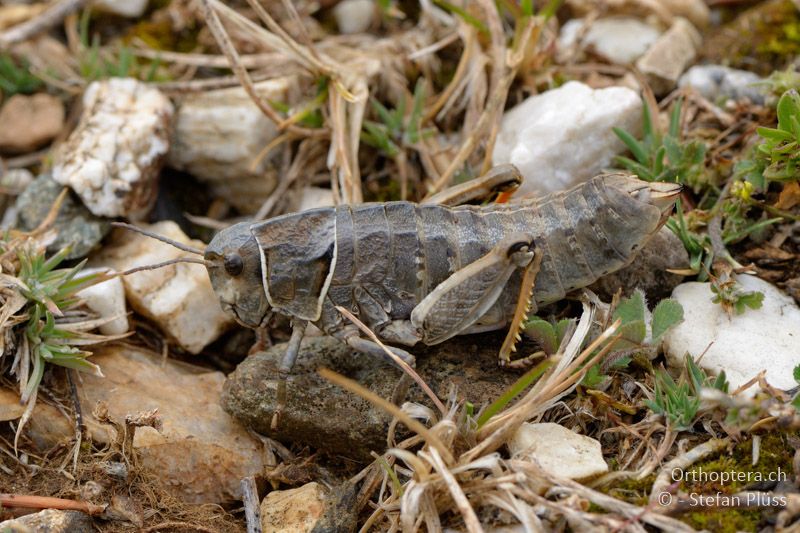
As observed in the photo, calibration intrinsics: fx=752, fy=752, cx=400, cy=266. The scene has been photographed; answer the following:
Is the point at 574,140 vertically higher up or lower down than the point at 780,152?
lower down

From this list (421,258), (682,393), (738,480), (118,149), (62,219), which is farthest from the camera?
(118,149)

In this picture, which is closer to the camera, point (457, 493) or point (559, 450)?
point (457, 493)

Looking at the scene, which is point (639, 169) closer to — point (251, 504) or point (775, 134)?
point (775, 134)

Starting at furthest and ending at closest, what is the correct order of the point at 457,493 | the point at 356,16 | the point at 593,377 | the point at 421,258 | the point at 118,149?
the point at 356,16 < the point at 118,149 < the point at 421,258 < the point at 593,377 < the point at 457,493

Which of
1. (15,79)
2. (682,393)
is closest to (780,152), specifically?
(682,393)

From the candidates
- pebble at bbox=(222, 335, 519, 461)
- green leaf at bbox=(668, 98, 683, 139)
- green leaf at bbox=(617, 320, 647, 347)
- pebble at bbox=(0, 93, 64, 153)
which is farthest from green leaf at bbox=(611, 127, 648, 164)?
pebble at bbox=(0, 93, 64, 153)

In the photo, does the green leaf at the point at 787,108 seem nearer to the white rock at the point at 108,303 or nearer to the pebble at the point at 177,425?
the pebble at the point at 177,425

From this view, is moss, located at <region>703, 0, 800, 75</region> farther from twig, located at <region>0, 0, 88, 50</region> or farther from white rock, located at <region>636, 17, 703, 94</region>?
twig, located at <region>0, 0, 88, 50</region>

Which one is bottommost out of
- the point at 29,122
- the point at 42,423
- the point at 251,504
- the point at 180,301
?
the point at 251,504
